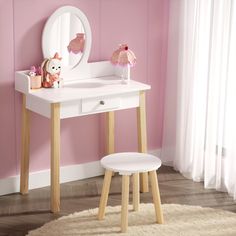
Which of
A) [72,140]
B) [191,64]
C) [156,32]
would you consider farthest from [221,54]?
[72,140]

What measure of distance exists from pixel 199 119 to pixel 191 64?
0.37 meters

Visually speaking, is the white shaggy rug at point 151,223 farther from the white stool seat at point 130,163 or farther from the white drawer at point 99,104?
the white drawer at point 99,104

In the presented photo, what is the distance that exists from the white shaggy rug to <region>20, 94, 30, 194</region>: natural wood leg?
1.55 ft

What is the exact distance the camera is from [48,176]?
429 centimetres

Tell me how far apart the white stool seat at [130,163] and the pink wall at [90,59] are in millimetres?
710

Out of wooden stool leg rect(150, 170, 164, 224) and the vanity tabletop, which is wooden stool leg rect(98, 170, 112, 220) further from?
the vanity tabletop

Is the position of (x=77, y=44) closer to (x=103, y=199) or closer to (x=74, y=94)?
(x=74, y=94)

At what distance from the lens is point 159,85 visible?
15.4 feet

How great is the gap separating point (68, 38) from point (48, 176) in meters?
0.89

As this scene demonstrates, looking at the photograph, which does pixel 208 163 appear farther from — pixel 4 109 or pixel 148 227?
pixel 4 109

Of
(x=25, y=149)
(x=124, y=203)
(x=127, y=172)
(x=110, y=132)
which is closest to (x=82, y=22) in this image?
(x=110, y=132)

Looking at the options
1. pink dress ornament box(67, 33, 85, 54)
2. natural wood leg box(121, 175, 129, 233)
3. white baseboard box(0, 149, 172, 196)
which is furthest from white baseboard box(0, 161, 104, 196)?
natural wood leg box(121, 175, 129, 233)

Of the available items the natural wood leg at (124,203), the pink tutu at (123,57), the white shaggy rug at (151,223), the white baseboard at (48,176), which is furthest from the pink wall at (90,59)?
the natural wood leg at (124,203)

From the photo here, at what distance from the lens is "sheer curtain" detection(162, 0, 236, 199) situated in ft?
13.4
